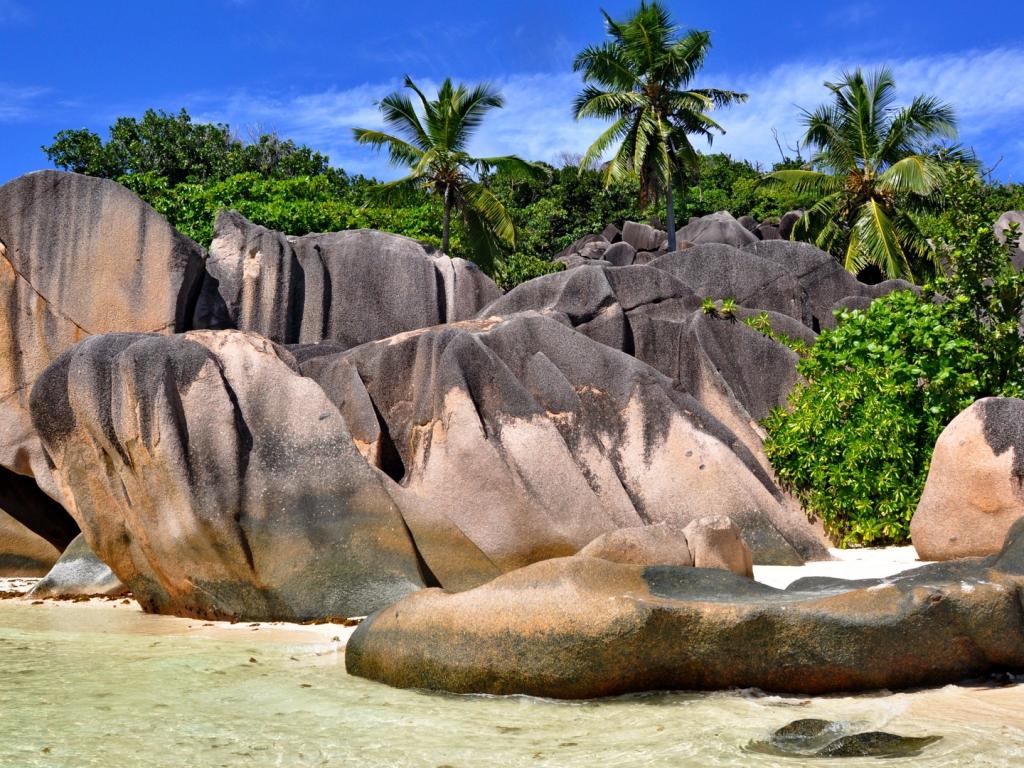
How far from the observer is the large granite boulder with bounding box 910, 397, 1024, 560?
909cm

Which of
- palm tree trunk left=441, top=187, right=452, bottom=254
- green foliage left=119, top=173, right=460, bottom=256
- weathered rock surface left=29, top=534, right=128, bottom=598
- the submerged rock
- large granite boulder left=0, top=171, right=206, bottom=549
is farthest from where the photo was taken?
green foliage left=119, top=173, right=460, bottom=256

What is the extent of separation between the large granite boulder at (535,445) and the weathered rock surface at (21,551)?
408 centimetres

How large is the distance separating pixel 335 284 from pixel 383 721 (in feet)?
35.7

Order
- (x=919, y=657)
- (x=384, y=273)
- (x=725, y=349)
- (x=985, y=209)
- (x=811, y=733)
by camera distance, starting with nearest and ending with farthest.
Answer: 1. (x=811, y=733)
2. (x=919, y=657)
3. (x=985, y=209)
4. (x=725, y=349)
5. (x=384, y=273)

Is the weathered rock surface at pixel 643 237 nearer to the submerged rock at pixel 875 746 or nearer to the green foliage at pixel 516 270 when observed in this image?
the green foliage at pixel 516 270

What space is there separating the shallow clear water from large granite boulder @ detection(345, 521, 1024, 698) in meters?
0.12

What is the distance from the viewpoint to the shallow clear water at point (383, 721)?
446 centimetres

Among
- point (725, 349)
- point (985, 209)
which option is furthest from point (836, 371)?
point (985, 209)

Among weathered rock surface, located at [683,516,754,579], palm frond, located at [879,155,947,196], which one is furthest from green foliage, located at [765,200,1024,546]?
palm frond, located at [879,155,947,196]

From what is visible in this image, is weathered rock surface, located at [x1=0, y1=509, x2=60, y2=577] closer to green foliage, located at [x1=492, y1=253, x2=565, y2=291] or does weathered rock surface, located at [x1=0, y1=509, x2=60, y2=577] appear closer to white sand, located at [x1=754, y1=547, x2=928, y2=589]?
white sand, located at [x1=754, y1=547, x2=928, y2=589]

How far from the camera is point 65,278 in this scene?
12297 mm

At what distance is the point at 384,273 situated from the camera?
1542 cm

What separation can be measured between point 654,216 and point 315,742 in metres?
33.8

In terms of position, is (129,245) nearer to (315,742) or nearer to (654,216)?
(315,742)
